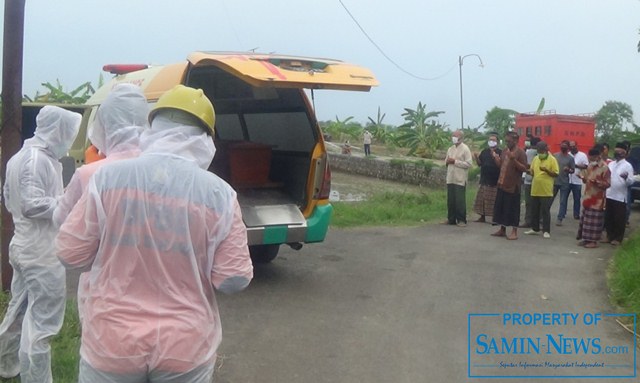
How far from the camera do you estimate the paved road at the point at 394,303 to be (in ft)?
16.7

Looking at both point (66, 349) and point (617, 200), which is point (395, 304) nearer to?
point (66, 349)

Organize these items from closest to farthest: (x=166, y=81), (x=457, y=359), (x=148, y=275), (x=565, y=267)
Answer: (x=148, y=275) < (x=457, y=359) < (x=166, y=81) < (x=565, y=267)

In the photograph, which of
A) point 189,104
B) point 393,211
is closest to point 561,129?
point 393,211

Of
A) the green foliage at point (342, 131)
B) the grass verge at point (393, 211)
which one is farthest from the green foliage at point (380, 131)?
the grass verge at point (393, 211)

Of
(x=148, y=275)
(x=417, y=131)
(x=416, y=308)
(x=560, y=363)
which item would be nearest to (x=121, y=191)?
(x=148, y=275)

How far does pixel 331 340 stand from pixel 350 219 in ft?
19.5

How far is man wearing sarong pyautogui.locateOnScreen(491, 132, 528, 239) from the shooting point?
10125 millimetres

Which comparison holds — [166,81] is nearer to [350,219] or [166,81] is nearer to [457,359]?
[457,359]

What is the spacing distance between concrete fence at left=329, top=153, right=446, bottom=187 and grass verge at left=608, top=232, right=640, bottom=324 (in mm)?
11080

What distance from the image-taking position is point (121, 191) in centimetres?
259

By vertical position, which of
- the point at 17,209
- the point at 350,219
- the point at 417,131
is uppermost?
the point at 17,209

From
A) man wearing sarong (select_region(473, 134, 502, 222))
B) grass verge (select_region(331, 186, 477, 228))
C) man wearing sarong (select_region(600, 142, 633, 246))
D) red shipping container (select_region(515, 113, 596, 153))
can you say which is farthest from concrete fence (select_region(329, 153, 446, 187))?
man wearing sarong (select_region(600, 142, 633, 246))

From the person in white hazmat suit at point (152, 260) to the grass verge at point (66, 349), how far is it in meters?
2.19

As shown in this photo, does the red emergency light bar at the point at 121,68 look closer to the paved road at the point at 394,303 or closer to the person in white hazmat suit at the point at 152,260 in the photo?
the paved road at the point at 394,303
